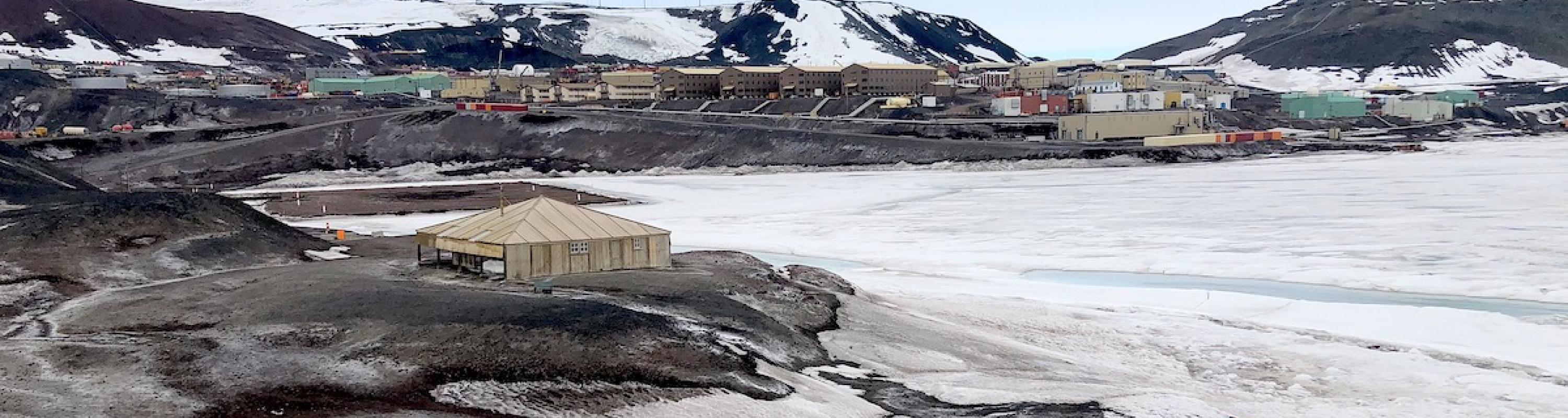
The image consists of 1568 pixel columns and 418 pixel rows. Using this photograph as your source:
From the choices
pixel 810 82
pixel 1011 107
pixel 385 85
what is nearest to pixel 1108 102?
pixel 1011 107

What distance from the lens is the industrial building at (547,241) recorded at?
30.6 metres

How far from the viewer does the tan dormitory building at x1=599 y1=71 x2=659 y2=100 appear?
12950cm

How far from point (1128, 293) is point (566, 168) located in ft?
209

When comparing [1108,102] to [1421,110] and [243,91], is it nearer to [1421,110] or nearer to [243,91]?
[1421,110]

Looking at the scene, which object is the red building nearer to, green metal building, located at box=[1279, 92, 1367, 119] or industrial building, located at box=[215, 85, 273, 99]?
green metal building, located at box=[1279, 92, 1367, 119]

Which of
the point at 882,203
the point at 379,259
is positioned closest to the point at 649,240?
the point at 379,259

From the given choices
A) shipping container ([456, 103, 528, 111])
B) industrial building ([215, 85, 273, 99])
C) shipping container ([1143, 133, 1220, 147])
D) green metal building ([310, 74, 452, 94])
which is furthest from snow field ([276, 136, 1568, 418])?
green metal building ([310, 74, 452, 94])

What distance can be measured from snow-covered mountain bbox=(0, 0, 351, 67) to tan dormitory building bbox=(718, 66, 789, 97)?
78.5 m

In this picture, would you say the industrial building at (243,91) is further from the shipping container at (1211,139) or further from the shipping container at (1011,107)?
the shipping container at (1211,139)

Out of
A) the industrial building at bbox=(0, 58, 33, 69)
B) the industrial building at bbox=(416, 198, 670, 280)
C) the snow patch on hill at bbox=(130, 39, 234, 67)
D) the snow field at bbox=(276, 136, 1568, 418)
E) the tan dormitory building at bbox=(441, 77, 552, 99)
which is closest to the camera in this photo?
the snow field at bbox=(276, 136, 1568, 418)

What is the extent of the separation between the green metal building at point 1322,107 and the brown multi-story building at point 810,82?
146 feet

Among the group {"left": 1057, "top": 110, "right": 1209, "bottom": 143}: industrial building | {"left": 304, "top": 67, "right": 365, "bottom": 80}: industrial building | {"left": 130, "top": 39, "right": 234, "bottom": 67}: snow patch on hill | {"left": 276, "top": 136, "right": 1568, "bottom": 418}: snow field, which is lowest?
{"left": 276, "top": 136, "right": 1568, "bottom": 418}: snow field

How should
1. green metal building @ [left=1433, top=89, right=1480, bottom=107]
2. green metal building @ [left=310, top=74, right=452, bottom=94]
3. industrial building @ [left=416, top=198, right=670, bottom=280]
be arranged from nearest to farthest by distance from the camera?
industrial building @ [left=416, top=198, right=670, bottom=280] < green metal building @ [left=310, top=74, right=452, bottom=94] < green metal building @ [left=1433, top=89, right=1480, bottom=107]

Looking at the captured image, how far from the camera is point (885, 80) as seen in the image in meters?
122
